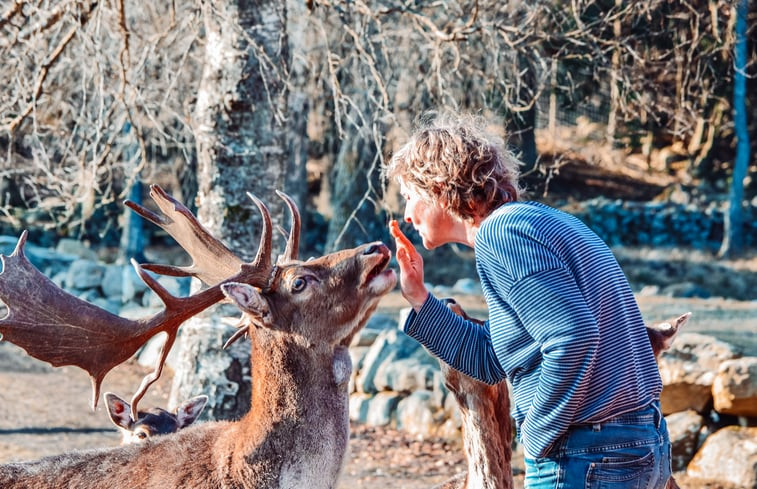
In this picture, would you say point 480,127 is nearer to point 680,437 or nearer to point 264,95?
point 264,95

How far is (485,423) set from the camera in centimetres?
423

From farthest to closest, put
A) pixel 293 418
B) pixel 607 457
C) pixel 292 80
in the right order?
pixel 292 80 → pixel 293 418 → pixel 607 457

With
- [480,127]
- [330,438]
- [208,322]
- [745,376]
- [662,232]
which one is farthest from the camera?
[662,232]

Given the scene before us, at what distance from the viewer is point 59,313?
4199mm

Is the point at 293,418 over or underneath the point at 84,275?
underneath

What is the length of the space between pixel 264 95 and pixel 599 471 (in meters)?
4.57

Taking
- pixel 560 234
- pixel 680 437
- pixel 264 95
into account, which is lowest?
pixel 680 437

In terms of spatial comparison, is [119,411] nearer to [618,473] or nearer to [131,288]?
[618,473]

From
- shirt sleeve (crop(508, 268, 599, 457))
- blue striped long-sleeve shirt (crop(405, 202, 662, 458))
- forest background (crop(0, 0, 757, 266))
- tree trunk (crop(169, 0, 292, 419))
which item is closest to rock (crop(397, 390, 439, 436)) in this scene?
forest background (crop(0, 0, 757, 266))

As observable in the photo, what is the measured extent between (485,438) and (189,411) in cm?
233

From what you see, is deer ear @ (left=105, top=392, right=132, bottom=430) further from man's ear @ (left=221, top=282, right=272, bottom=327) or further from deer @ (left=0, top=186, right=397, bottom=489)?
man's ear @ (left=221, top=282, right=272, bottom=327)

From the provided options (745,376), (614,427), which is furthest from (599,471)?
(745,376)

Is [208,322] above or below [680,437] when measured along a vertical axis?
above

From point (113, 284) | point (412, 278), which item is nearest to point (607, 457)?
point (412, 278)
